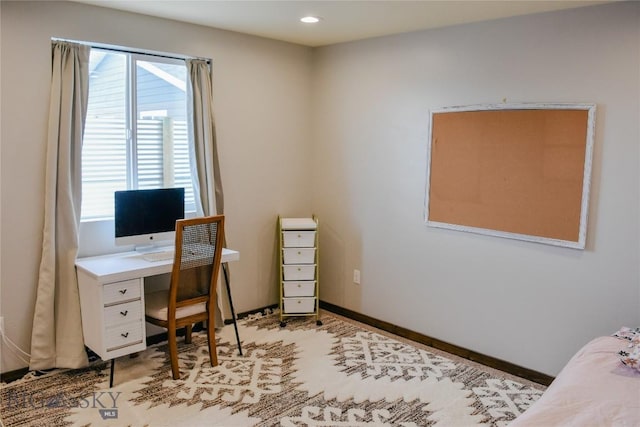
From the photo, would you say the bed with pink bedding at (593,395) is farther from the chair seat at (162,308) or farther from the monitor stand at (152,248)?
the monitor stand at (152,248)

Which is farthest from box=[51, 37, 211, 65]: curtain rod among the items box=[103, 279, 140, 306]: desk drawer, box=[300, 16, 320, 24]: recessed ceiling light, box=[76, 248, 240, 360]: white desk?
box=[103, 279, 140, 306]: desk drawer

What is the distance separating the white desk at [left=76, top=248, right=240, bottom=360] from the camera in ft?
10.1

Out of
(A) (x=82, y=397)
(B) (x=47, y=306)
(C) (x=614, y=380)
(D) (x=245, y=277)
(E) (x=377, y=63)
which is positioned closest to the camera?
(C) (x=614, y=380)

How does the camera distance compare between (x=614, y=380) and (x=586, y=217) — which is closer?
(x=614, y=380)

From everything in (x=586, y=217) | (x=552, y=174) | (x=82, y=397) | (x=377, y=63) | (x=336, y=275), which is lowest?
(x=82, y=397)

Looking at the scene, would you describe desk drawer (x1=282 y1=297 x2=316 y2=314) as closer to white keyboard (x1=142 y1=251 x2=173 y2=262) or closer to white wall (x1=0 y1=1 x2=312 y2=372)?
white wall (x1=0 y1=1 x2=312 y2=372)

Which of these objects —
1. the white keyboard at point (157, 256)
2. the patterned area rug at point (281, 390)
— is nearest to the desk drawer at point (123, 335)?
the patterned area rug at point (281, 390)

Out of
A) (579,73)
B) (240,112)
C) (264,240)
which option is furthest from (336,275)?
(579,73)

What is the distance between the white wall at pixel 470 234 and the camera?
2984 millimetres

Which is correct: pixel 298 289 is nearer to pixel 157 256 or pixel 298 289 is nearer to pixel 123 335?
pixel 157 256

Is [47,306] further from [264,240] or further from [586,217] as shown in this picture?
[586,217]

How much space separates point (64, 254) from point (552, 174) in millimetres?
3089

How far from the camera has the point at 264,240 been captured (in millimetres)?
4555

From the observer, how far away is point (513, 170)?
134 inches
